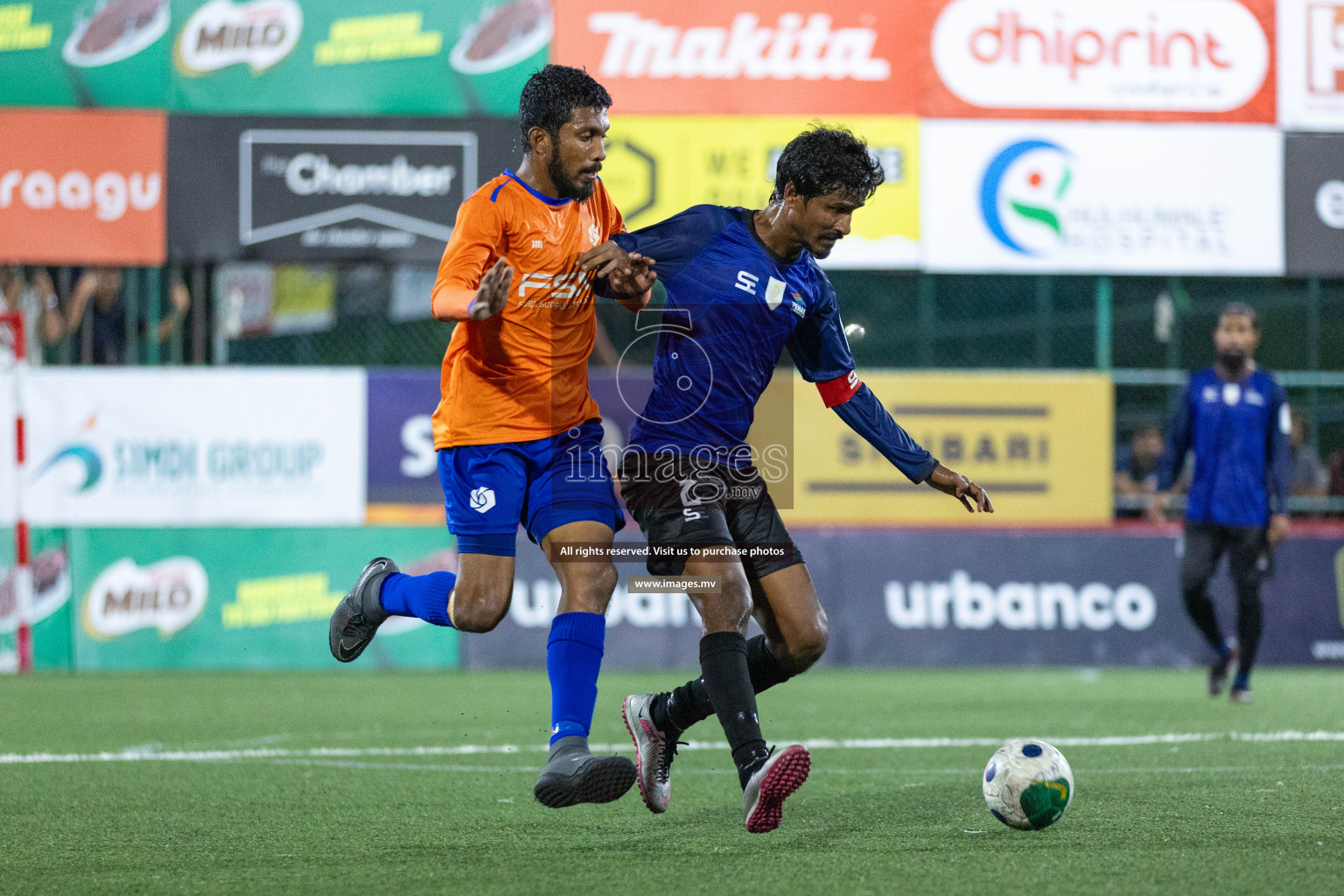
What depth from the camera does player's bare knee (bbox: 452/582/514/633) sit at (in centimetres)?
487

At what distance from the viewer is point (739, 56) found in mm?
12312

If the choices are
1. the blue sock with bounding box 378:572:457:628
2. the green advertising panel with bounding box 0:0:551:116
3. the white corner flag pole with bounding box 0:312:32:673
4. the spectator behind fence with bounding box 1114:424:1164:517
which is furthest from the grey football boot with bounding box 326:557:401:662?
the spectator behind fence with bounding box 1114:424:1164:517

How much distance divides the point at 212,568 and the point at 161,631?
0.57 metres

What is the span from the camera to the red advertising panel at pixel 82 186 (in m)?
11.7

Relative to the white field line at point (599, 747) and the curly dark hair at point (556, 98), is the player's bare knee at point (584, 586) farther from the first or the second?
the white field line at point (599, 747)

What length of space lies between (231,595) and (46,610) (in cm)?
130

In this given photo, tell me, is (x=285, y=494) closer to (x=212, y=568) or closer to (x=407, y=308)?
(x=212, y=568)

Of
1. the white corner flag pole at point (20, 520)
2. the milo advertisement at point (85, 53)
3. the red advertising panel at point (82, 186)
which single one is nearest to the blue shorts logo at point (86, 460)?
the white corner flag pole at point (20, 520)

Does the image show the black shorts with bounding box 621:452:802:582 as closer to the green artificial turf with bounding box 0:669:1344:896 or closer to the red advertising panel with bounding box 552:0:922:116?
the green artificial turf with bounding box 0:669:1344:896

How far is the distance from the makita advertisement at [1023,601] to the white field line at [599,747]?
179 inches

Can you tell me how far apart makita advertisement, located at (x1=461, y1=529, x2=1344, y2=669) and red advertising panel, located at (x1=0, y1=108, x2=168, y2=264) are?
3.98 meters

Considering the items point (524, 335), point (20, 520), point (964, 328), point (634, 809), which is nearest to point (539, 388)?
point (524, 335)

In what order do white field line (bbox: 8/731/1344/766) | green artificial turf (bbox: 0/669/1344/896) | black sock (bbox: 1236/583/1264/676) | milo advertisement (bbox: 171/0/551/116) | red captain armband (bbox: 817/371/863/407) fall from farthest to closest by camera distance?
milo advertisement (bbox: 171/0/551/116), black sock (bbox: 1236/583/1264/676), white field line (bbox: 8/731/1344/766), red captain armband (bbox: 817/371/863/407), green artificial turf (bbox: 0/669/1344/896)

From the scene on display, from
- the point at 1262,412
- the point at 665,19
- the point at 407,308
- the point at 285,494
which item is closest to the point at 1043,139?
the point at 665,19
